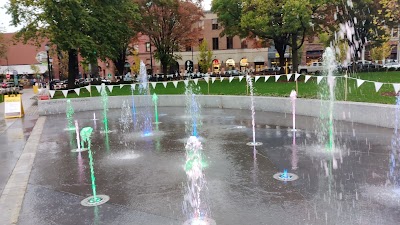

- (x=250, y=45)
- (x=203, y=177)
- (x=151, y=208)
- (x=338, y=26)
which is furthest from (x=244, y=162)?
(x=250, y=45)

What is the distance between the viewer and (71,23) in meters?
26.6

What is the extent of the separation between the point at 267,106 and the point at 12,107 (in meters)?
12.3

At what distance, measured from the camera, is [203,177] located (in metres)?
6.90

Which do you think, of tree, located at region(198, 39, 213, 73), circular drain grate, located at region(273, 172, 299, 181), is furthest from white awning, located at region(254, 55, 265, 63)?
circular drain grate, located at region(273, 172, 299, 181)

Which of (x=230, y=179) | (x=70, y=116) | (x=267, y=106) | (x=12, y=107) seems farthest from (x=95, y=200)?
(x=12, y=107)

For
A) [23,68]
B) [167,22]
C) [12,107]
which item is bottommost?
[12,107]

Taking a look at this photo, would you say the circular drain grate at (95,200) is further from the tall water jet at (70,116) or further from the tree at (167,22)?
the tree at (167,22)

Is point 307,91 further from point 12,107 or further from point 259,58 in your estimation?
point 259,58

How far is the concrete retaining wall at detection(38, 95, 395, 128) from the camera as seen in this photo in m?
11.0

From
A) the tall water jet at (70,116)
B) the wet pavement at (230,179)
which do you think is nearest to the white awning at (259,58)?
the tall water jet at (70,116)

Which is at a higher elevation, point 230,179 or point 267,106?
point 267,106

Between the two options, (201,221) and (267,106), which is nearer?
(201,221)

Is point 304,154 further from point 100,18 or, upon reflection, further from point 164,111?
point 100,18

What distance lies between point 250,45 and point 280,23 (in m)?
33.4
